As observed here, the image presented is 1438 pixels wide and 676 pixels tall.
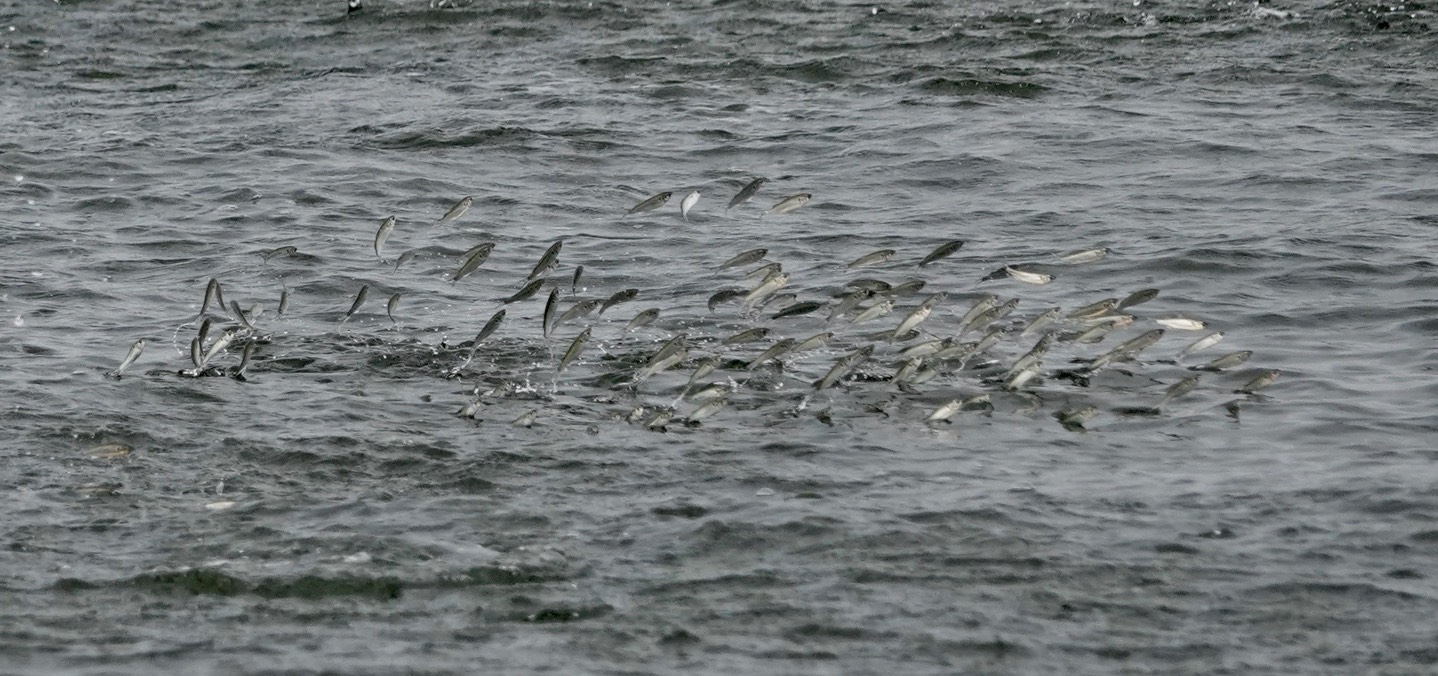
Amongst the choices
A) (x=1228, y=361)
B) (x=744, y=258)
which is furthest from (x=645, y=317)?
(x=1228, y=361)

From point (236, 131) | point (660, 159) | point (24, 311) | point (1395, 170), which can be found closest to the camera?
point (24, 311)

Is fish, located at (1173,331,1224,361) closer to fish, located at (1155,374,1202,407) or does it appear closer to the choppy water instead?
the choppy water

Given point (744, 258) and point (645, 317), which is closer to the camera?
point (645, 317)

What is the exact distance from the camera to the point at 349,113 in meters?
16.1

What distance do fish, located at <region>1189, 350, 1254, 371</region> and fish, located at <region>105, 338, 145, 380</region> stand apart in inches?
210

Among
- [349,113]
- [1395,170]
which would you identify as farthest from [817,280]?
[349,113]

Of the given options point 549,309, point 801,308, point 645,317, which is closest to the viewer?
point 549,309

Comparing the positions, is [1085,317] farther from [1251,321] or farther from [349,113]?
[349,113]

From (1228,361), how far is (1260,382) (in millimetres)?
456

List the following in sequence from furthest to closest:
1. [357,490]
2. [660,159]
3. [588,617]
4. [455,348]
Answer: [660,159]
[455,348]
[357,490]
[588,617]

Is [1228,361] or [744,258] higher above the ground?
[744,258]

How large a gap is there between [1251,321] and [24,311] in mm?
7167

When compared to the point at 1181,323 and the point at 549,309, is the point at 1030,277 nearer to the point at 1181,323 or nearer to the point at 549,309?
the point at 1181,323

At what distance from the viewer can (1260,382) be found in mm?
8695
